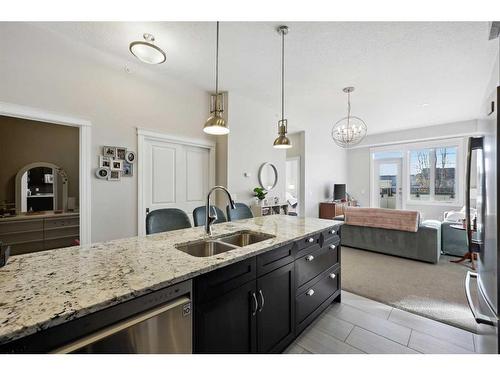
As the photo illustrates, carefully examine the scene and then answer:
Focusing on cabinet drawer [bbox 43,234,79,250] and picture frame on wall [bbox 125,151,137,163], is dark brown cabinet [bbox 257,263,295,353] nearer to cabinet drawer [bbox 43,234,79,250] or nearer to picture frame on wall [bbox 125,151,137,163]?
picture frame on wall [bbox 125,151,137,163]

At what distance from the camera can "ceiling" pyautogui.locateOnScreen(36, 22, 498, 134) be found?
2404mm

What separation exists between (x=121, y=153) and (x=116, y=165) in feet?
0.59

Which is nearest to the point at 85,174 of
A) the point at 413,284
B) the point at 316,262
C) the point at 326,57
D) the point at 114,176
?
the point at 114,176

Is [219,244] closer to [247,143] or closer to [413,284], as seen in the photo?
[413,284]

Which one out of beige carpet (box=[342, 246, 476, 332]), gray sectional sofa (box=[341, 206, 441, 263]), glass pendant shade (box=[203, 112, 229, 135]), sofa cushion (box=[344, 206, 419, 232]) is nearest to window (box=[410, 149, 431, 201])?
gray sectional sofa (box=[341, 206, 441, 263])

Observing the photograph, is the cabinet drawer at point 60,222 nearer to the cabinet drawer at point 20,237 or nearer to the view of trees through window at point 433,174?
the cabinet drawer at point 20,237

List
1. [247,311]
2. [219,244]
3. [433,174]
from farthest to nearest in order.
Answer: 1. [433,174]
2. [219,244]
3. [247,311]

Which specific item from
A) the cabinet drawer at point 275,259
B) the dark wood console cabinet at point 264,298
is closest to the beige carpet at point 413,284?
the dark wood console cabinet at point 264,298

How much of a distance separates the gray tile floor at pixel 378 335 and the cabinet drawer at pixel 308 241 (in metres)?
0.76

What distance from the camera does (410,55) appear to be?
113 inches

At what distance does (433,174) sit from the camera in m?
6.58
